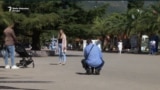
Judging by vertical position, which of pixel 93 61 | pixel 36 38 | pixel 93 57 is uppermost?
pixel 93 57

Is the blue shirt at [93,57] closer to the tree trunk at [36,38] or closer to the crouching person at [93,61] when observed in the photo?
the crouching person at [93,61]

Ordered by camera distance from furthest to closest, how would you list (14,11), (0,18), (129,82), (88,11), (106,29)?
(106,29) → (88,11) → (14,11) → (0,18) → (129,82)

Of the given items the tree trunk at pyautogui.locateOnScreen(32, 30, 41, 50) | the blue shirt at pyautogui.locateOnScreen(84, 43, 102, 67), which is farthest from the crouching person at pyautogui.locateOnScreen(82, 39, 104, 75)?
the tree trunk at pyautogui.locateOnScreen(32, 30, 41, 50)

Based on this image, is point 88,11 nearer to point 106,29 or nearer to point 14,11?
point 14,11

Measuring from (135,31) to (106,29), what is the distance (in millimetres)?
12011

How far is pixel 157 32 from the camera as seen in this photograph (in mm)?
44406

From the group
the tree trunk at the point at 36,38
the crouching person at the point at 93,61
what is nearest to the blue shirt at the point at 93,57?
the crouching person at the point at 93,61

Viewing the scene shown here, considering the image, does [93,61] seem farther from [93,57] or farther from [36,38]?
[36,38]

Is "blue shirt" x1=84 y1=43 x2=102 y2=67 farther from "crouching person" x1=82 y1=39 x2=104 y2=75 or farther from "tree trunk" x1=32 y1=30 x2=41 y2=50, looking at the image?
"tree trunk" x1=32 y1=30 x2=41 y2=50

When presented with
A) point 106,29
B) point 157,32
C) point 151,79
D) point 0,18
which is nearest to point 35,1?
point 0,18

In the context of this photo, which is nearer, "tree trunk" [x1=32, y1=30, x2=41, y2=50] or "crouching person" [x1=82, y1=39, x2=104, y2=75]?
"crouching person" [x1=82, y1=39, x2=104, y2=75]

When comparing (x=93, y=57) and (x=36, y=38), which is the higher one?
(x=93, y=57)

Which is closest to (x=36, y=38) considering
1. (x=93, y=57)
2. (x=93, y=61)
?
(x=93, y=57)

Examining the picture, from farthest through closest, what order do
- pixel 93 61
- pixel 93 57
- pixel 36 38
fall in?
pixel 36 38, pixel 93 57, pixel 93 61
